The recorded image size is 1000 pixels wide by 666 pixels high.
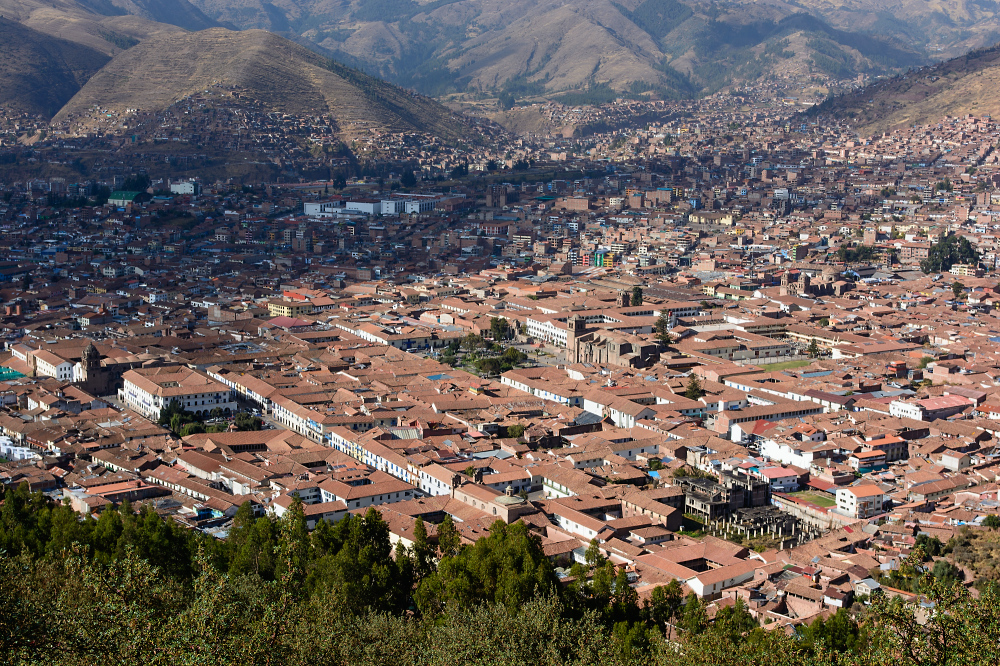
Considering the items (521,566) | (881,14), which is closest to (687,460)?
(521,566)

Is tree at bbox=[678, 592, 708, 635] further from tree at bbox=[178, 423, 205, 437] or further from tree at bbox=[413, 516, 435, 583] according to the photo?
tree at bbox=[178, 423, 205, 437]

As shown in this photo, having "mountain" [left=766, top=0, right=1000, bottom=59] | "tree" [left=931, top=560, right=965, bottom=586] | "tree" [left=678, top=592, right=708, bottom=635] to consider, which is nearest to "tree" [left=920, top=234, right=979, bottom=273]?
"tree" [left=931, top=560, right=965, bottom=586]

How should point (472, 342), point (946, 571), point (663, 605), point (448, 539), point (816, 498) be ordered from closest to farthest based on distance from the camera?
point (663, 605) < point (448, 539) < point (946, 571) < point (816, 498) < point (472, 342)

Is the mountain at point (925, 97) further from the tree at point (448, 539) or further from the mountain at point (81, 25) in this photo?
the tree at point (448, 539)

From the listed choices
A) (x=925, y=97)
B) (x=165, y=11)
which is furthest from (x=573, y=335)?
(x=165, y=11)

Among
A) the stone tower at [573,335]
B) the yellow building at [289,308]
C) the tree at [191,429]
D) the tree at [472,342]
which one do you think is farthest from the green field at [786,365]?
the tree at [191,429]

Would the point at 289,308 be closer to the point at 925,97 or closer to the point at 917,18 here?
the point at 925,97
